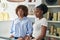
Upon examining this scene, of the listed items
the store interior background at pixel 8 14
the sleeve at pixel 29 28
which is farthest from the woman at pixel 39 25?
the store interior background at pixel 8 14

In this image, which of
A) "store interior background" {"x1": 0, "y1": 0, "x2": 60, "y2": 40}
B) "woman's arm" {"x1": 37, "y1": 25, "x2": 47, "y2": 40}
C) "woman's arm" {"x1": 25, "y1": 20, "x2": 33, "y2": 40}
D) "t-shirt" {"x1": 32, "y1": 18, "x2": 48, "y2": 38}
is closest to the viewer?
"woman's arm" {"x1": 37, "y1": 25, "x2": 47, "y2": 40}

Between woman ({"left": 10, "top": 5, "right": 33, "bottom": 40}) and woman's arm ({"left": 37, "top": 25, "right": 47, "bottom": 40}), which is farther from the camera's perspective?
woman ({"left": 10, "top": 5, "right": 33, "bottom": 40})

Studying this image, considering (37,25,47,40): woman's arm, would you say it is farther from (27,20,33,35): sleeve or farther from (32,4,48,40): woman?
(27,20,33,35): sleeve

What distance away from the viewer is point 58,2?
3779 mm

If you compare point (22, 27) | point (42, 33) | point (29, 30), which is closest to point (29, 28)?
point (29, 30)

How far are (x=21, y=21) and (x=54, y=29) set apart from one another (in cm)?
94

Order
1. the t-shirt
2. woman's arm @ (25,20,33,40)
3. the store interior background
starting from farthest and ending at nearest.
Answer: the store interior background
woman's arm @ (25,20,33,40)
the t-shirt

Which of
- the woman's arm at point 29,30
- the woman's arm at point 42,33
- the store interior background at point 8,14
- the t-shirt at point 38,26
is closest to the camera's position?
the woman's arm at point 42,33

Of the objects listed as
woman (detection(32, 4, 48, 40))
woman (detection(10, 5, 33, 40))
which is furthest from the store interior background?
woman (detection(32, 4, 48, 40))

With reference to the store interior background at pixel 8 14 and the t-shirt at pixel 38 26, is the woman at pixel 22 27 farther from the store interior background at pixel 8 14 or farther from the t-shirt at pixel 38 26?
the store interior background at pixel 8 14

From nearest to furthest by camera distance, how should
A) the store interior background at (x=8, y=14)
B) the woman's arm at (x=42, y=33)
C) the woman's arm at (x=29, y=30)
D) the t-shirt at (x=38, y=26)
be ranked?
the woman's arm at (x=42, y=33)
the t-shirt at (x=38, y=26)
the woman's arm at (x=29, y=30)
the store interior background at (x=8, y=14)

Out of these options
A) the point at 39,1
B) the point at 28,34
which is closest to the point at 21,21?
the point at 28,34

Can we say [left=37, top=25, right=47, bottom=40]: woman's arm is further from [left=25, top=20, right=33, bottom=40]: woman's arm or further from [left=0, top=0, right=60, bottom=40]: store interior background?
[left=0, top=0, right=60, bottom=40]: store interior background

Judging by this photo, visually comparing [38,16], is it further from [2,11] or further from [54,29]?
[2,11]
